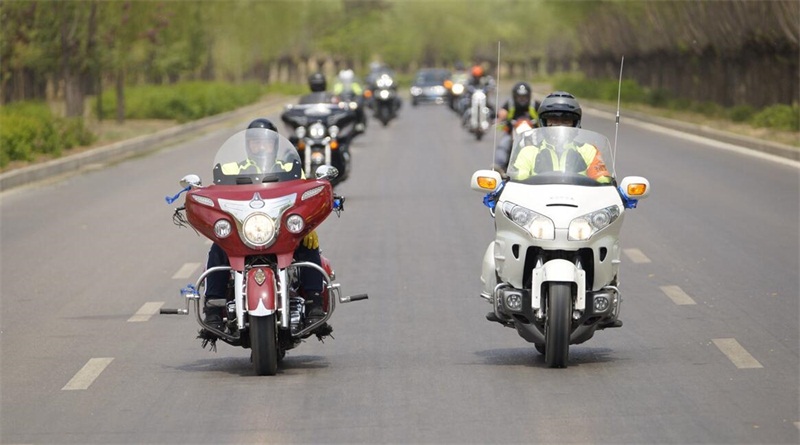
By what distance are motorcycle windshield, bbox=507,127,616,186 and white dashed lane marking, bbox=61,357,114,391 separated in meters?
2.70

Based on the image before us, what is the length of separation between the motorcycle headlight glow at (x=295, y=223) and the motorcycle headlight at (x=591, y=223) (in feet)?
4.87

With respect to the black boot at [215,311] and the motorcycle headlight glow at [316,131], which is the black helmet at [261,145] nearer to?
the black boot at [215,311]

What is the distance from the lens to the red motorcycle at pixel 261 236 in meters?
8.88

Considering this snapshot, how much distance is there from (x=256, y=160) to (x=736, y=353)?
313 centimetres

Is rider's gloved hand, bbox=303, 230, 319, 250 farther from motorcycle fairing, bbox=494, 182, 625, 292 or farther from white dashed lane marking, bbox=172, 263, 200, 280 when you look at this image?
white dashed lane marking, bbox=172, 263, 200, 280

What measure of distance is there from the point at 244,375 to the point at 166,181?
16847mm

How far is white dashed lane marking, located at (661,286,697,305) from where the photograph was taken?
12.3 m

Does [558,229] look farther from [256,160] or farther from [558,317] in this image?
[256,160]

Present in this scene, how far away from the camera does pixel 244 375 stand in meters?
9.38

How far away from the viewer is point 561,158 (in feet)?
31.8

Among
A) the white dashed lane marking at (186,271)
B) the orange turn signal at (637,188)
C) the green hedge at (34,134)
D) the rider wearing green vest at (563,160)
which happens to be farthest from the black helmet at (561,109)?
the green hedge at (34,134)

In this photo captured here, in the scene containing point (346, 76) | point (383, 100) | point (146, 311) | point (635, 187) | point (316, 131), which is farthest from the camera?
point (383, 100)

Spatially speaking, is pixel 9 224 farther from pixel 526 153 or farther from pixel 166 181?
pixel 526 153

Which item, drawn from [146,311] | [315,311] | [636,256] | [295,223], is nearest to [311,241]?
[315,311]
